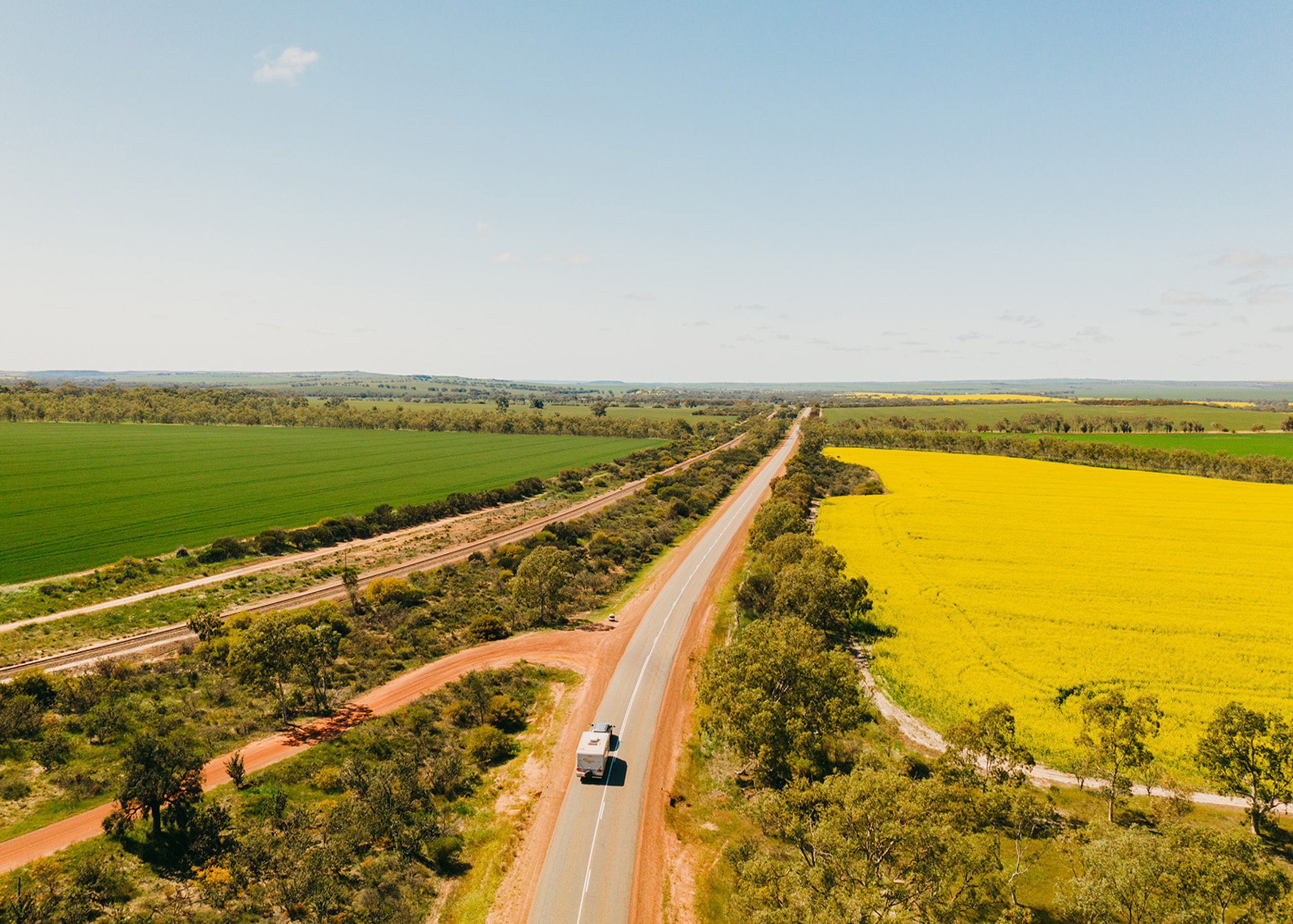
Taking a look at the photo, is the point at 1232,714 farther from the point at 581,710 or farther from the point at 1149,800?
the point at 581,710

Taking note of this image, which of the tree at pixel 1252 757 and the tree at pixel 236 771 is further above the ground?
the tree at pixel 1252 757

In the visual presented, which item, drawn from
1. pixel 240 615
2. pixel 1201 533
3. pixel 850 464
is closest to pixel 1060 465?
pixel 850 464

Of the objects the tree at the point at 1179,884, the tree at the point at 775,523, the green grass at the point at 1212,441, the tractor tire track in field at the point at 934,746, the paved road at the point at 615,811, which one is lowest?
the paved road at the point at 615,811

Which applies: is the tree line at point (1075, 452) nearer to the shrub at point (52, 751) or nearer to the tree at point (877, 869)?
the tree at point (877, 869)

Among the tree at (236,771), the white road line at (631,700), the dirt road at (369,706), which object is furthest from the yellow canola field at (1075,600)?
the tree at (236,771)

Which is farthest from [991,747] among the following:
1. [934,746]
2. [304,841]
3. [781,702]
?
[304,841]
